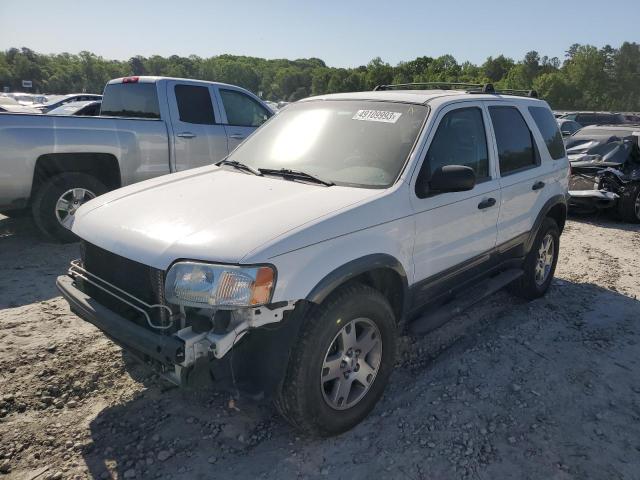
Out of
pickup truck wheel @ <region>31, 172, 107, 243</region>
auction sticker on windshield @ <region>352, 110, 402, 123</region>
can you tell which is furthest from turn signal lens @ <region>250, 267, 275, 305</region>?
pickup truck wheel @ <region>31, 172, 107, 243</region>

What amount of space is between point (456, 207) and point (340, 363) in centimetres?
137

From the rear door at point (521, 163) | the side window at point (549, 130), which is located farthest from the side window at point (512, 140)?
the side window at point (549, 130)

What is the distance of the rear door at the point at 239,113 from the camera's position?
23.8 feet

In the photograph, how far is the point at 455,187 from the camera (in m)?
3.01

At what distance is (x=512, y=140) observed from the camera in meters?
4.17

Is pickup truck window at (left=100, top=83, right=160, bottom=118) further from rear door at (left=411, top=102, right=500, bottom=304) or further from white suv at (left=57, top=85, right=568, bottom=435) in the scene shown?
rear door at (left=411, top=102, right=500, bottom=304)

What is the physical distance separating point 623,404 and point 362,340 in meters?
1.88

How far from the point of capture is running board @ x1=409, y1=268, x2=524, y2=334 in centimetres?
336

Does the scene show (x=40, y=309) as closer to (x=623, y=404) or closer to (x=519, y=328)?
(x=519, y=328)

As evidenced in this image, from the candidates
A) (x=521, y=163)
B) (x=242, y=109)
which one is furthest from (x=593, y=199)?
(x=242, y=109)

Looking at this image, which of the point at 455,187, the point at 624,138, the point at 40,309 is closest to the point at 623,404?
the point at 455,187

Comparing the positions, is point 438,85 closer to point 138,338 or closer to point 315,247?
point 315,247

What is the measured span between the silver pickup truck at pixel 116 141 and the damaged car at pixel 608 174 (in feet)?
18.9

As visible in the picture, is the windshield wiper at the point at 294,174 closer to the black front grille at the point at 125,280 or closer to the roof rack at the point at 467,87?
the black front grille at the point at 125,280
